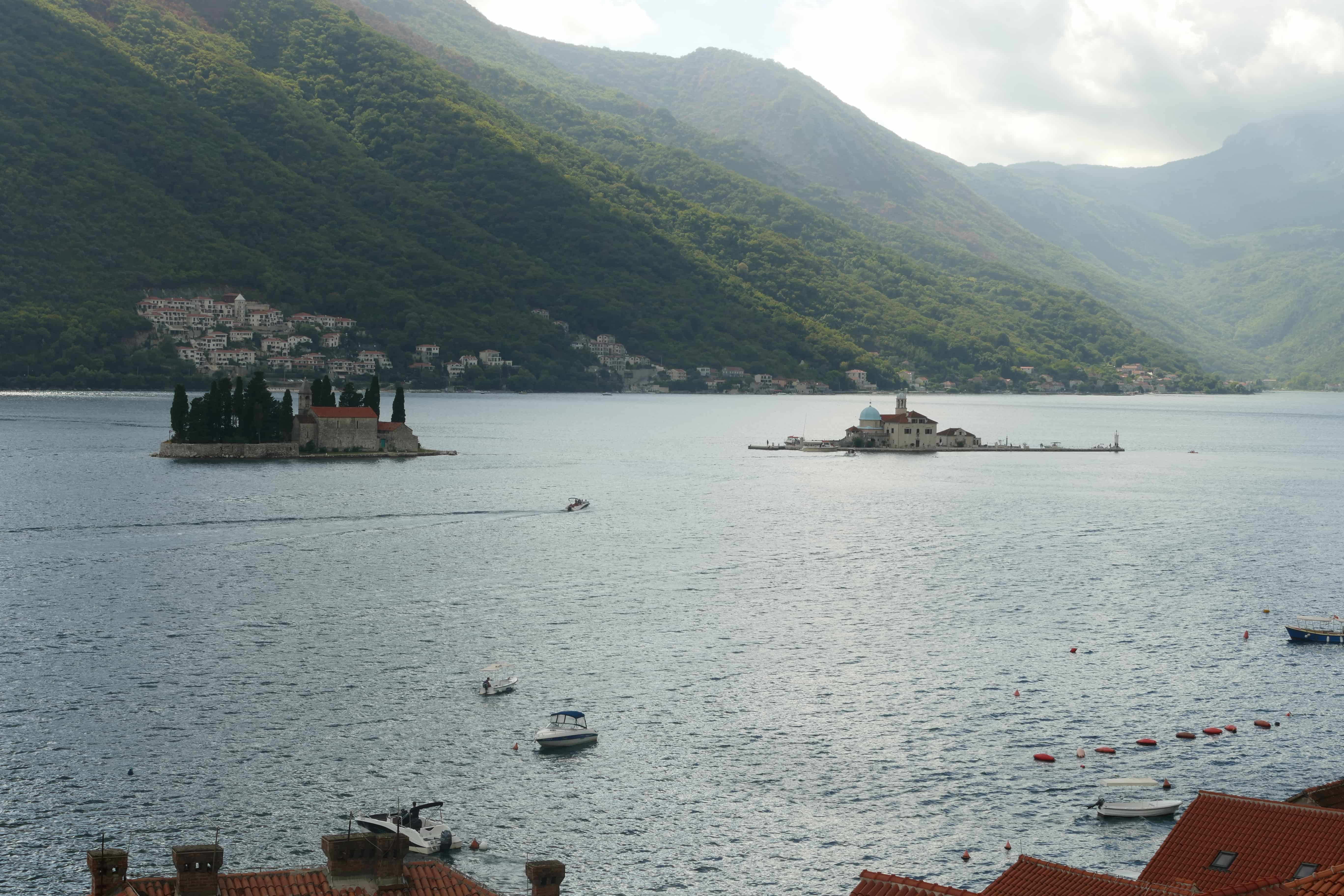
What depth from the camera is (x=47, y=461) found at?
499 feet

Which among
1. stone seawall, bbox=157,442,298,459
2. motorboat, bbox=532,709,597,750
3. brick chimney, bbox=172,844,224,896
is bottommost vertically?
motorboat, bbox=532,709,597,750

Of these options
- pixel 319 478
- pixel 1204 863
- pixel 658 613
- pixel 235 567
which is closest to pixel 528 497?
pixel 319 478

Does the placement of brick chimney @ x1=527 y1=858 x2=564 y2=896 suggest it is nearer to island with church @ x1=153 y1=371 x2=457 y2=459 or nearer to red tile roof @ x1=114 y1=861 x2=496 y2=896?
red tile roof @ x1=114 y1=861 x2=496 y2=896

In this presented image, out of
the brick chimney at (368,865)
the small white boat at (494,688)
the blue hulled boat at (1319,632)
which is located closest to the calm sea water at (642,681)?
the small white boat at (494,688)

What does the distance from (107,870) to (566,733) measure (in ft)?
87.4

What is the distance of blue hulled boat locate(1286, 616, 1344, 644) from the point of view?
74312 millimetres

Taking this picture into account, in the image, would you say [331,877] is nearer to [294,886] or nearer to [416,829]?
[294,886]

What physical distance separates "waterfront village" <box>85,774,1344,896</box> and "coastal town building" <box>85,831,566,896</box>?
3cm

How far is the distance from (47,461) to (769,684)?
121m

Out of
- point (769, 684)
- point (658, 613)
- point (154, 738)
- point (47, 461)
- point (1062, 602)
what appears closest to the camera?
point (154, 738)

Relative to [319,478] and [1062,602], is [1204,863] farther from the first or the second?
[319,478]

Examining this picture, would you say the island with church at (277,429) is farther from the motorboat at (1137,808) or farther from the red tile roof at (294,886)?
the red tile roof at (294,886)

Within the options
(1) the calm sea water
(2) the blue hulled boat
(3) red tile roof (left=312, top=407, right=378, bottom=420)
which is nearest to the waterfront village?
(1) the calm sea water

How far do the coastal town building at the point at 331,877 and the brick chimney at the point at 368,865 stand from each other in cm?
2
